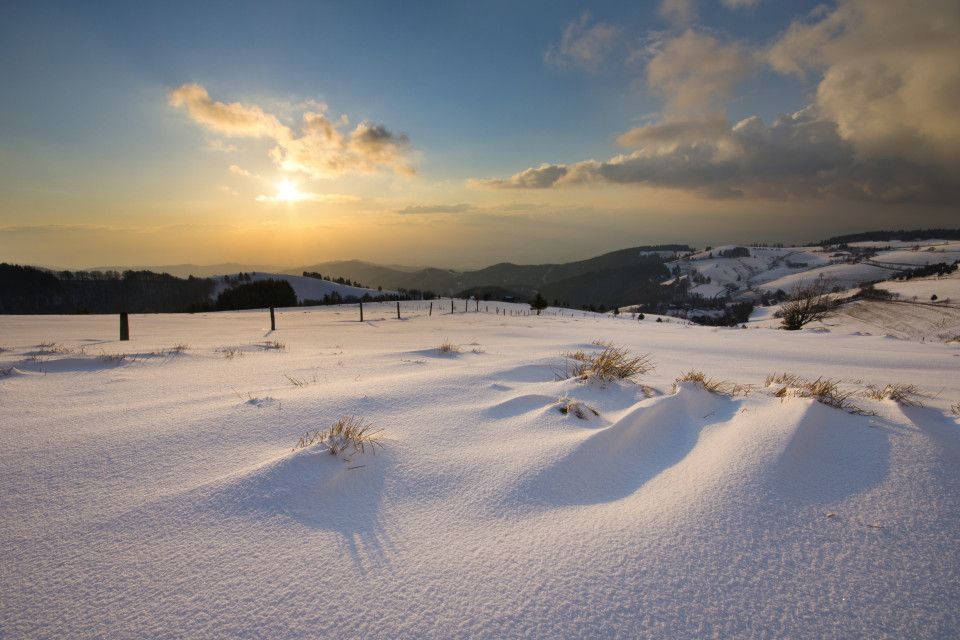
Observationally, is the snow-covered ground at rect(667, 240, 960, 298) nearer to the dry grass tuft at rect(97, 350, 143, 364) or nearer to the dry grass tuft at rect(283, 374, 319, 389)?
the dry grass tuft at rect(283, 374, 319, 389)

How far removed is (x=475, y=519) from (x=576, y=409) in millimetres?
1403

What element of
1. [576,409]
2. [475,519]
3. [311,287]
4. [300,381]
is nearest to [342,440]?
[475,519]

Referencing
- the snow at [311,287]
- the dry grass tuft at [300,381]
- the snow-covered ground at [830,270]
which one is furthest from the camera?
the snow-covered ground at [830,270]

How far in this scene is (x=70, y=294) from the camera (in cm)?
9519

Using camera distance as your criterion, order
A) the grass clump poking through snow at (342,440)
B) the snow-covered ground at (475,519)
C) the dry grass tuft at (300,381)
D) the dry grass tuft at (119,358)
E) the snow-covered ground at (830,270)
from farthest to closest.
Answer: the snow-covered ground at (830,270) < the dry grass tuft at (119,358) < the dry grass tuft at (300,381) < the grass clump poking through snow at (342,440) < the snow-covered ground at (475,519)

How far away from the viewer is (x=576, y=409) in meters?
2.66

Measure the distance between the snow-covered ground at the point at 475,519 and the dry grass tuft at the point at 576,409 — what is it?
7 cm

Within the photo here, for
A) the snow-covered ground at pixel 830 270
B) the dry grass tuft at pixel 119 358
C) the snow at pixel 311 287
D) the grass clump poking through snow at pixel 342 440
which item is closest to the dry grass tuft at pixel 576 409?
the grass clump poking through snow at pixel 342 440

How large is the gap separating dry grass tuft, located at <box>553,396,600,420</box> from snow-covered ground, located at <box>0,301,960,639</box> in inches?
2.7

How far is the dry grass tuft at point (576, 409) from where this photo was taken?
262 centimetres

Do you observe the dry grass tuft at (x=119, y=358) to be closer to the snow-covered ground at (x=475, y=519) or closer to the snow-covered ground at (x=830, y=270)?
the snow-covered ground at (x=475, y=519)

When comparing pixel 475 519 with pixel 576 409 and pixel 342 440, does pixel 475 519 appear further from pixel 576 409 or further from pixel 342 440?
pixel 576 409

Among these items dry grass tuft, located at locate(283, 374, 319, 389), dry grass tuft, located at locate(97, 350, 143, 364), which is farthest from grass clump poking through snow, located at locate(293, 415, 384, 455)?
dry grass tuft, located at locate(97, 350, 143, 364)

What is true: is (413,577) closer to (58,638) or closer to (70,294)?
(58,638)
